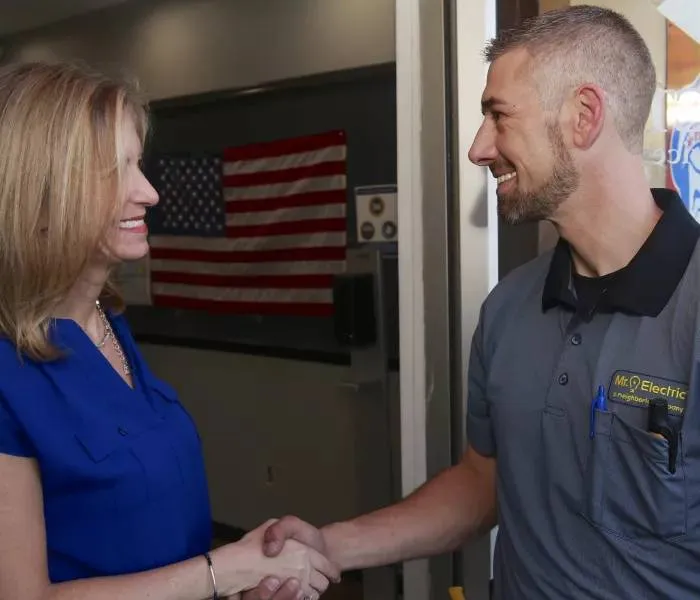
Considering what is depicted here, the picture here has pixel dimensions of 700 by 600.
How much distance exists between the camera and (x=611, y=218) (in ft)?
3.88

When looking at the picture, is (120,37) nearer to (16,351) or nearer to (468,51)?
(468,51)

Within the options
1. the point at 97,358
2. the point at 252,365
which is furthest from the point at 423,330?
the point at 252,365

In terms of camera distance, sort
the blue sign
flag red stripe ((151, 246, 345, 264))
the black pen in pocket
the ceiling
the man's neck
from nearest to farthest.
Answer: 1. the black pen in pocket
2. the man's neck
3. the blue sign
4. flag red stripe ((151, 246, 345, 264))
5. the ceiling

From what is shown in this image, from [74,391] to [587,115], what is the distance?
2.83 feet

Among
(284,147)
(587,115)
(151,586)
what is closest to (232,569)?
(151,586)

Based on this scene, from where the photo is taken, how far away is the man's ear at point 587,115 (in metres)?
1.19

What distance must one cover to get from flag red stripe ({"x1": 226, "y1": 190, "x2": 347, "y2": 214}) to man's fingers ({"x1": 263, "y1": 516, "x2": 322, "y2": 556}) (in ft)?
7.82

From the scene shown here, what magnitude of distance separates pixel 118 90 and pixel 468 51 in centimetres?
70

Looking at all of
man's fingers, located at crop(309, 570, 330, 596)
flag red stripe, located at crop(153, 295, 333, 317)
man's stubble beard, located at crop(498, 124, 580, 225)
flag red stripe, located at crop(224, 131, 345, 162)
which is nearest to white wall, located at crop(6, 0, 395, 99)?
flag red stripe, located at crop(224, 131, 345, 162)

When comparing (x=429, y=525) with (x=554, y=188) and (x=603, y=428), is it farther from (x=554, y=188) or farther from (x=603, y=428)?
(x=554, y=188)

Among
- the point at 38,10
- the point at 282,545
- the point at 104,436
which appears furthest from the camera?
the point at 38,10

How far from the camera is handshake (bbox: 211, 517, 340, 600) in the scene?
1255mm

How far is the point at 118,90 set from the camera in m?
1.21

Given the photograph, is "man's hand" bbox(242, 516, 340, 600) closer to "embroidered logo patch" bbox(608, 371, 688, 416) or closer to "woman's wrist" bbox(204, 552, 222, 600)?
"woman's wrist" bbox(204, 552, 222, 600)
